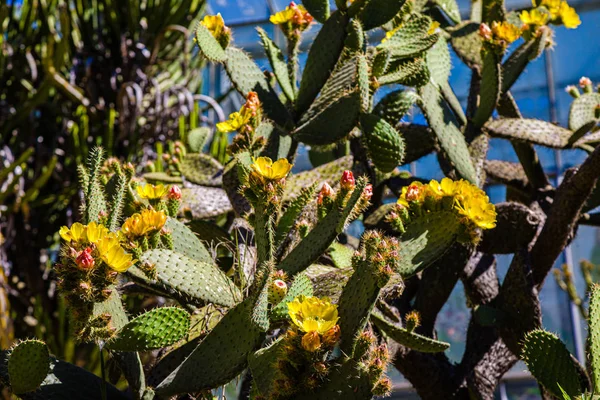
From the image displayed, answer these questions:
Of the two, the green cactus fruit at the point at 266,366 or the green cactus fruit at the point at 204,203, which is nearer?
the green cactus fruit at the point at 266,366

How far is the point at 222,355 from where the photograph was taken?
94 cm

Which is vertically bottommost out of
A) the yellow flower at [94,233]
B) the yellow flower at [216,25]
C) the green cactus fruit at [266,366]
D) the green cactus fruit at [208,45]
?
the green cactus fruit at [266,366]

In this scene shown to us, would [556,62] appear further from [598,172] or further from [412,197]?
[412,197]

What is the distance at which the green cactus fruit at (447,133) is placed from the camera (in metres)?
1.51

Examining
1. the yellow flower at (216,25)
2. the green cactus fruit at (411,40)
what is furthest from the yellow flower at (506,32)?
the yellow flower at (216,25)

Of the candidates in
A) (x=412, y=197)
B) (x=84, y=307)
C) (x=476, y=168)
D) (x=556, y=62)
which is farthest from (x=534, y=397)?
(x=84, y=307)

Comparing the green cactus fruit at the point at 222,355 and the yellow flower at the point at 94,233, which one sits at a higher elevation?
the yellow flower at the point at 94,233

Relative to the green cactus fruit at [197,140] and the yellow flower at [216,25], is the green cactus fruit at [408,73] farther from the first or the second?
the green cactus fruit at [197,140]

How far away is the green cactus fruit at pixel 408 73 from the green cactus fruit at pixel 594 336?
1.88 ft

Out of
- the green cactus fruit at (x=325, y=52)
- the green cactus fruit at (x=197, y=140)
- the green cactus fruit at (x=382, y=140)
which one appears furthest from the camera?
the green cactus fruit at (x=197, y=140)

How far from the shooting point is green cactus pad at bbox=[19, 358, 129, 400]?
102 cm

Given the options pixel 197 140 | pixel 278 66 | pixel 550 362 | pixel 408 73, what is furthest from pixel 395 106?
pixel 197 140

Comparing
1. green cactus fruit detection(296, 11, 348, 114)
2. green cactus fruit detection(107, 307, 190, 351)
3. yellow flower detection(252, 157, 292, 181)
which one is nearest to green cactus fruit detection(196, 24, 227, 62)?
green cactus fruit detection(296, 11, 348, 114)

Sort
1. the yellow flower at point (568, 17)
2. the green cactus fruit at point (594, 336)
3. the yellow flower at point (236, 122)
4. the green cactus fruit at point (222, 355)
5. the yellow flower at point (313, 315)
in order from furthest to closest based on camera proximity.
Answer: the yellow flower at point (568, 17)
the yellow flower at point (236, 122)
the green cactus fruit at point (594, 336)
the green cactus fruit at point (222, 355)
the yellow flower at point (313, 315)
